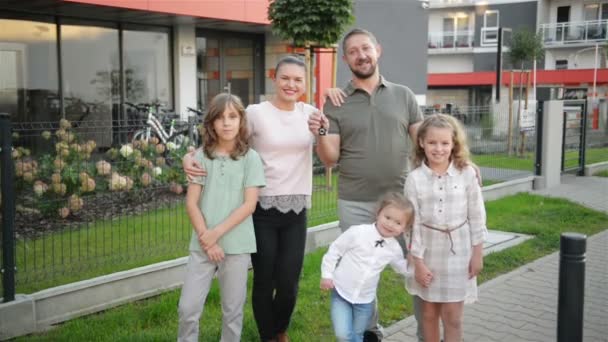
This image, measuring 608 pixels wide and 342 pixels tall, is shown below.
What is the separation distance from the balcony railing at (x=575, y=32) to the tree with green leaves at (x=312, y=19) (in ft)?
114

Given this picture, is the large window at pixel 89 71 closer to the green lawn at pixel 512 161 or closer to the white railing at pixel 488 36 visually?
the green lawn at pixel 512 161

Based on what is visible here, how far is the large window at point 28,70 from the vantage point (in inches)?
474

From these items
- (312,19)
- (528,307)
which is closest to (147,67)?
(312,19)

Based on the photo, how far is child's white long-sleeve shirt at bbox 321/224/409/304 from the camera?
367 cm

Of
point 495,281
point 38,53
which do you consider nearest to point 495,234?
point 495,281

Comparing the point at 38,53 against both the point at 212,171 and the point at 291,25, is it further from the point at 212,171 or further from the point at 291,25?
the point at 212,171

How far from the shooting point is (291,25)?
9898 millimetres

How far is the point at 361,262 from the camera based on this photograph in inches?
145

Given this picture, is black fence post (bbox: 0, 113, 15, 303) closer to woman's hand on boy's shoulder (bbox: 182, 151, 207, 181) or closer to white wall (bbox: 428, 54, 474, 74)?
woman's hand on boy's shoulder (bbox: 182, 151, 207, 181)

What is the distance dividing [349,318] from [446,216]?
83cm

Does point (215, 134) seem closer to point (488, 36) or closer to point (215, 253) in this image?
point (215, 253)

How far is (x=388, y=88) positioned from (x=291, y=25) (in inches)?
243

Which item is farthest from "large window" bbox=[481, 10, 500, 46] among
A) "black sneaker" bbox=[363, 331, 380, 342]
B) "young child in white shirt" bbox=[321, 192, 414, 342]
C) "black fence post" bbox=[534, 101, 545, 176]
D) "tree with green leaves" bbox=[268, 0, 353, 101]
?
"young child in white shirt" bbox=[321, 192, 414, 342]

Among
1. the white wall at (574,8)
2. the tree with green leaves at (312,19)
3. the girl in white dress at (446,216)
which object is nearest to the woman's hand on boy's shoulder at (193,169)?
the girl in white dress at (446,216)
